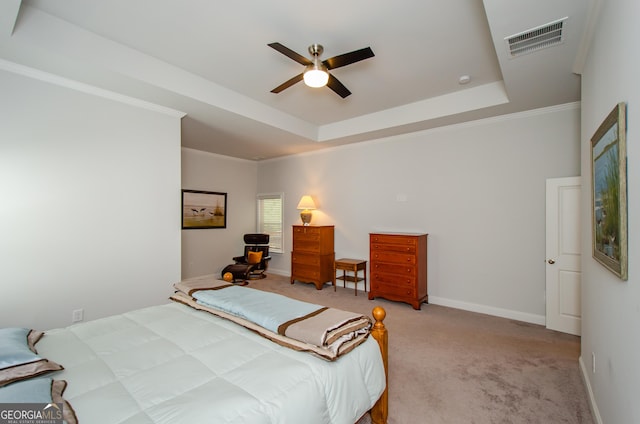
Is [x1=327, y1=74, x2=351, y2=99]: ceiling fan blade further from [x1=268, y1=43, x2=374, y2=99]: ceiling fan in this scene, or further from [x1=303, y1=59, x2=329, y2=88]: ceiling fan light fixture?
[x1=303, y1=59, x2=329, y2=88]: ceiling fan light fixture

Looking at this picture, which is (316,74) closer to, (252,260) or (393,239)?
(393,239)

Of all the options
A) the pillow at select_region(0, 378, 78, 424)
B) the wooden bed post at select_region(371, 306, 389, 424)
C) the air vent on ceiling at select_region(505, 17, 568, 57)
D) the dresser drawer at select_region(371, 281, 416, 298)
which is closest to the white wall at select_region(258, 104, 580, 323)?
the dresser drawer at select_region(371, 281, 416, 298)

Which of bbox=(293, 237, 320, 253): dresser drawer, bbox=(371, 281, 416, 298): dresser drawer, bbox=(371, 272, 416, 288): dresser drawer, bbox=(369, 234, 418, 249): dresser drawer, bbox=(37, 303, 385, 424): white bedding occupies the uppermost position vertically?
bbox=(369, 234, 418, 249): dresser drawer

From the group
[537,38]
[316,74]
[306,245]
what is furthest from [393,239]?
[537,38]

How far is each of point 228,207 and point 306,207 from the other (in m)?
2.07

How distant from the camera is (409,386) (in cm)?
240

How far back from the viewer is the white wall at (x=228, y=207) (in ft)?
19.6

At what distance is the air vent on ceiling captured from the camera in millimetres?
2209

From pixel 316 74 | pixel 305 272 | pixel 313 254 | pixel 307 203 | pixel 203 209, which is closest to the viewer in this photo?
pixel 316 74

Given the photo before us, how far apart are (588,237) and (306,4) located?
294 centimetres

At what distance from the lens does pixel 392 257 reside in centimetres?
452

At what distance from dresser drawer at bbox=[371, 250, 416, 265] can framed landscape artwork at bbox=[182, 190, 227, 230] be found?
12.0 feet

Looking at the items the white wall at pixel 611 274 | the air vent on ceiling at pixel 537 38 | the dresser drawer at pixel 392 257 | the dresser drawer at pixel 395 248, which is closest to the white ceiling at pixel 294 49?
the air vent on ceiling at pixel 537 38

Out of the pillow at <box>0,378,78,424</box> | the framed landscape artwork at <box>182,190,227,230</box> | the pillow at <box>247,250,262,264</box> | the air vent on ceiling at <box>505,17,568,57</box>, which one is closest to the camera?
the pillow at <box>0,378,78,424</box>
